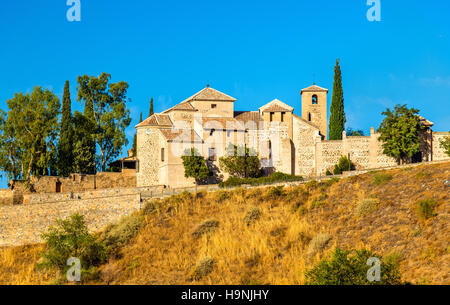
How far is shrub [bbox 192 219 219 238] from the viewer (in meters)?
35.0

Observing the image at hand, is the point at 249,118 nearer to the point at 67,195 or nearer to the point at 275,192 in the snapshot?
the point at 275,192

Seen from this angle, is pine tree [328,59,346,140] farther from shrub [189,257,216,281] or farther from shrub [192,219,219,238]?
shrub [189,257,216,281]

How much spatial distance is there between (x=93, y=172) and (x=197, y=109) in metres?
11.0

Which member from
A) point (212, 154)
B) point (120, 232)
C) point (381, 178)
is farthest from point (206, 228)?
point (212, 154)

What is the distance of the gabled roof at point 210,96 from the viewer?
51438mm

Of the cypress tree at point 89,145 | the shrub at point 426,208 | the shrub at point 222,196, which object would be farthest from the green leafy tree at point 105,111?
the shrub at point 426,208

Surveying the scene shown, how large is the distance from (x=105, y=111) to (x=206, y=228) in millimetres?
23001

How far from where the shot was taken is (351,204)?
34.7m

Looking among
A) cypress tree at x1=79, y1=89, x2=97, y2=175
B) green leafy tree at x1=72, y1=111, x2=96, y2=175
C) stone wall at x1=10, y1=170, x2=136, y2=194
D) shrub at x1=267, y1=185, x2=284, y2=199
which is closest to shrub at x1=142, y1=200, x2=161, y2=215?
shrub at x1=267, y1=185, x2=284, y2=199

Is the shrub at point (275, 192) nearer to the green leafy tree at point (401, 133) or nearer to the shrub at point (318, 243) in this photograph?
the shrub at point (318, 243)

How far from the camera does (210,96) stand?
51.9 metres

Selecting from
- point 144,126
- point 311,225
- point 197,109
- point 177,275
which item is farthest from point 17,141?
point 311,225

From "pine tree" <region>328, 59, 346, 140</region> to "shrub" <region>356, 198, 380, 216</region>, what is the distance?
19.2 metres

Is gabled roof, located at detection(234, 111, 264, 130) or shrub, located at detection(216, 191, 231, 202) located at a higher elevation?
gabled roof, located at detection(234, 111, 264, 130)
